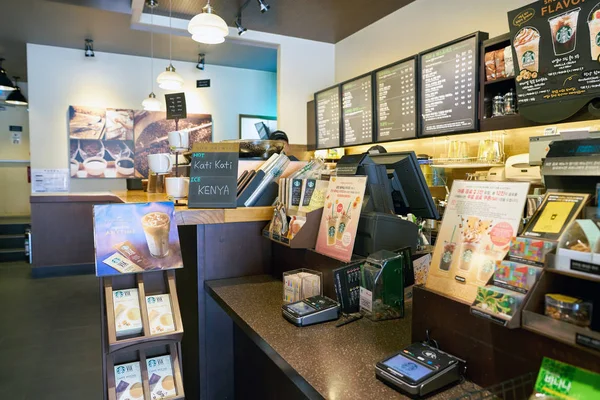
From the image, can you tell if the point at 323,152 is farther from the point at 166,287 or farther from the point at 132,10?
the point at 166,287

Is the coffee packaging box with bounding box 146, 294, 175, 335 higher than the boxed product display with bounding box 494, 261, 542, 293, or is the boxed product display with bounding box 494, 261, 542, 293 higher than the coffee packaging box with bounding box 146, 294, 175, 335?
the boxed product display with bounding box 494, 261, 542, 293

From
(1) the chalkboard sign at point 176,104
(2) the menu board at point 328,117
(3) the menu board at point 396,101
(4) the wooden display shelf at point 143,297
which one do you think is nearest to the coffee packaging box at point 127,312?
(4) the wooden display shelf at point 143,297

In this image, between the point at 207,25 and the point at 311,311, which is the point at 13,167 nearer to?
the point at 207,25

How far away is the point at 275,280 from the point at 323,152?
367 centimetres

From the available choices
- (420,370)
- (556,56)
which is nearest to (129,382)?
(420,370)

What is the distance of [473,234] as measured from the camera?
96 cm

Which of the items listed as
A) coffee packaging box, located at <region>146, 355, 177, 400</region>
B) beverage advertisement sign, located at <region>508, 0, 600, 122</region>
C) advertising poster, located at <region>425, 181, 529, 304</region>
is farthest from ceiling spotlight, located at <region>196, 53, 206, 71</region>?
advertising poster, located at <region>425, 181, 529, 304</region>

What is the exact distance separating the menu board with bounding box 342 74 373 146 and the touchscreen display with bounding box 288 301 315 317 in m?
3.26

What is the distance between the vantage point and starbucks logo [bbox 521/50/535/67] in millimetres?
2652

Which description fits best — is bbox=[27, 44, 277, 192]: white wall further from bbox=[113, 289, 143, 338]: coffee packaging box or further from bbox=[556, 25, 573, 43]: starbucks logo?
bbox=[113, 289, 143, 338]: coffee packaging box

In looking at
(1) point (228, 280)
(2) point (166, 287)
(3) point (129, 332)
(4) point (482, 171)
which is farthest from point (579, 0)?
(3) point (129, 332)

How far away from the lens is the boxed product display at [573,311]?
2.25ft

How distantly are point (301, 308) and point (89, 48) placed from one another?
5.84 m

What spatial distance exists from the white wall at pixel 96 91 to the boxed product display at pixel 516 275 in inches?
248
